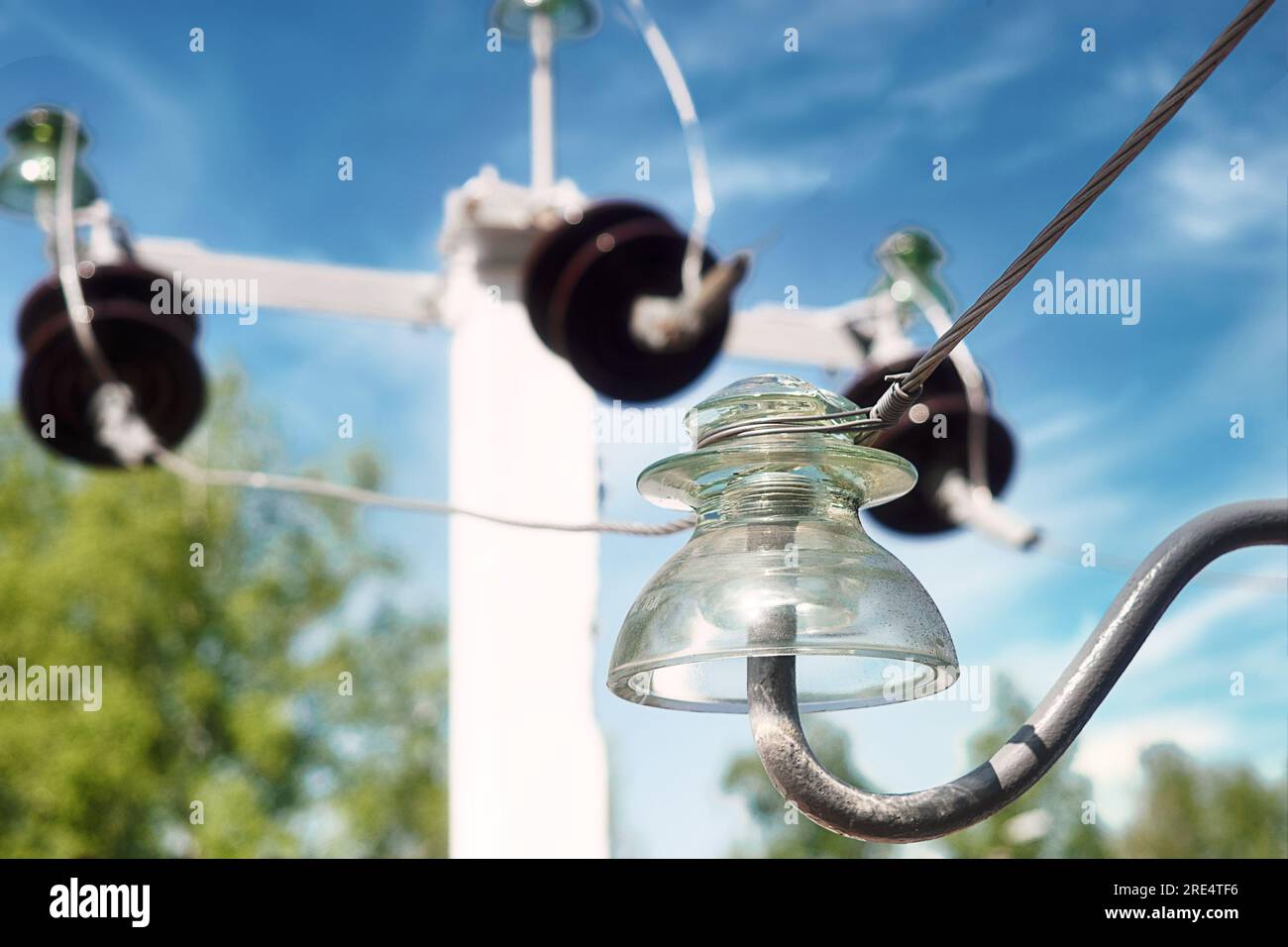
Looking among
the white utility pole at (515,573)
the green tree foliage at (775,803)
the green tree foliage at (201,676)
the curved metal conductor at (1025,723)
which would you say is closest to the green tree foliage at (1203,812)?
the green tree foliage at (775,803)

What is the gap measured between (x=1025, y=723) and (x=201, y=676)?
9.29m

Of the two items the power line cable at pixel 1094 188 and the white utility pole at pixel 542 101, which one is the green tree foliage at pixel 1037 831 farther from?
the power line cable at pixel 1094 188

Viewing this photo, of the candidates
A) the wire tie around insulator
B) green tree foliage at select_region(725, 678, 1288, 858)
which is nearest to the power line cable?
the wire tie around insulator

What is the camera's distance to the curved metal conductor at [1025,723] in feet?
2.15

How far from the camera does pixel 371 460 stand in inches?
423

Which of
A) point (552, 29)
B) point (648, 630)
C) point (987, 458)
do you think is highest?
point (552, 29)

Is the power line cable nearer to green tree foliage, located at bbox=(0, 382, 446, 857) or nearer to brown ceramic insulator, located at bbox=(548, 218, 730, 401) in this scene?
brown ceramic insulator, located at bbox=(548, 218, 730, 401)

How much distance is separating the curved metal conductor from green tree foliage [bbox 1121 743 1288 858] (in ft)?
32.5

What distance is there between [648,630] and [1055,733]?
0.75 feet

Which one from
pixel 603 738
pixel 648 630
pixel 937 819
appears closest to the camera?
pixel 937 819

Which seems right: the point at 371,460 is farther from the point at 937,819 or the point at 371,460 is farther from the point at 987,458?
the point at 937,819

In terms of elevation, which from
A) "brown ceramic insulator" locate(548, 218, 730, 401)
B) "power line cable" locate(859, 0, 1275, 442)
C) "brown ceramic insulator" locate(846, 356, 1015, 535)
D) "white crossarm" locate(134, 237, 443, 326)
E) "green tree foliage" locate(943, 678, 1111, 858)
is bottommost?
"green tree foliage" locate(943, 678, 1111, 858)

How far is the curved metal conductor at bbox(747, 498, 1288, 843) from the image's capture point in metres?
0.66
